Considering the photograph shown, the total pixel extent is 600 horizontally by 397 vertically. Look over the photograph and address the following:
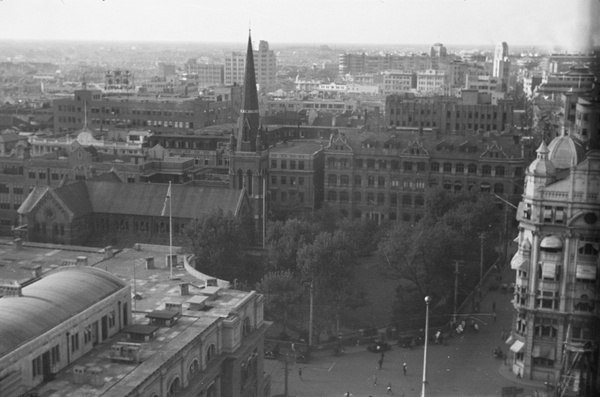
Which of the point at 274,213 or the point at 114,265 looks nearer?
the point at 114,265

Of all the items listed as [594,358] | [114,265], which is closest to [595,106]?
[594,358]

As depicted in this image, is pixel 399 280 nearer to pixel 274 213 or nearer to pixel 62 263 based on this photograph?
pixel 274 213

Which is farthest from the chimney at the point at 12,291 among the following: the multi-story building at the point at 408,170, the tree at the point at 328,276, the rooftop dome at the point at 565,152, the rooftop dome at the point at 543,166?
the multi-story building at the point at 408,170

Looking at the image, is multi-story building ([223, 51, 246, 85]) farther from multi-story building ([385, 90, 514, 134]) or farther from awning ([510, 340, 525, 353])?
awning ([510, 340, 525, 353])

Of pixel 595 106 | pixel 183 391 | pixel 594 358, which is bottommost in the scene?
pixel 183 391

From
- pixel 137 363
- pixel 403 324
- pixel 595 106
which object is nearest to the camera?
pixel 137 363

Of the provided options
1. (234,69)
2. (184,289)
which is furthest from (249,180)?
(234,69)

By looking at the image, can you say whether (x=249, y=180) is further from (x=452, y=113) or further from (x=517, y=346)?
(x=517, y=346)
